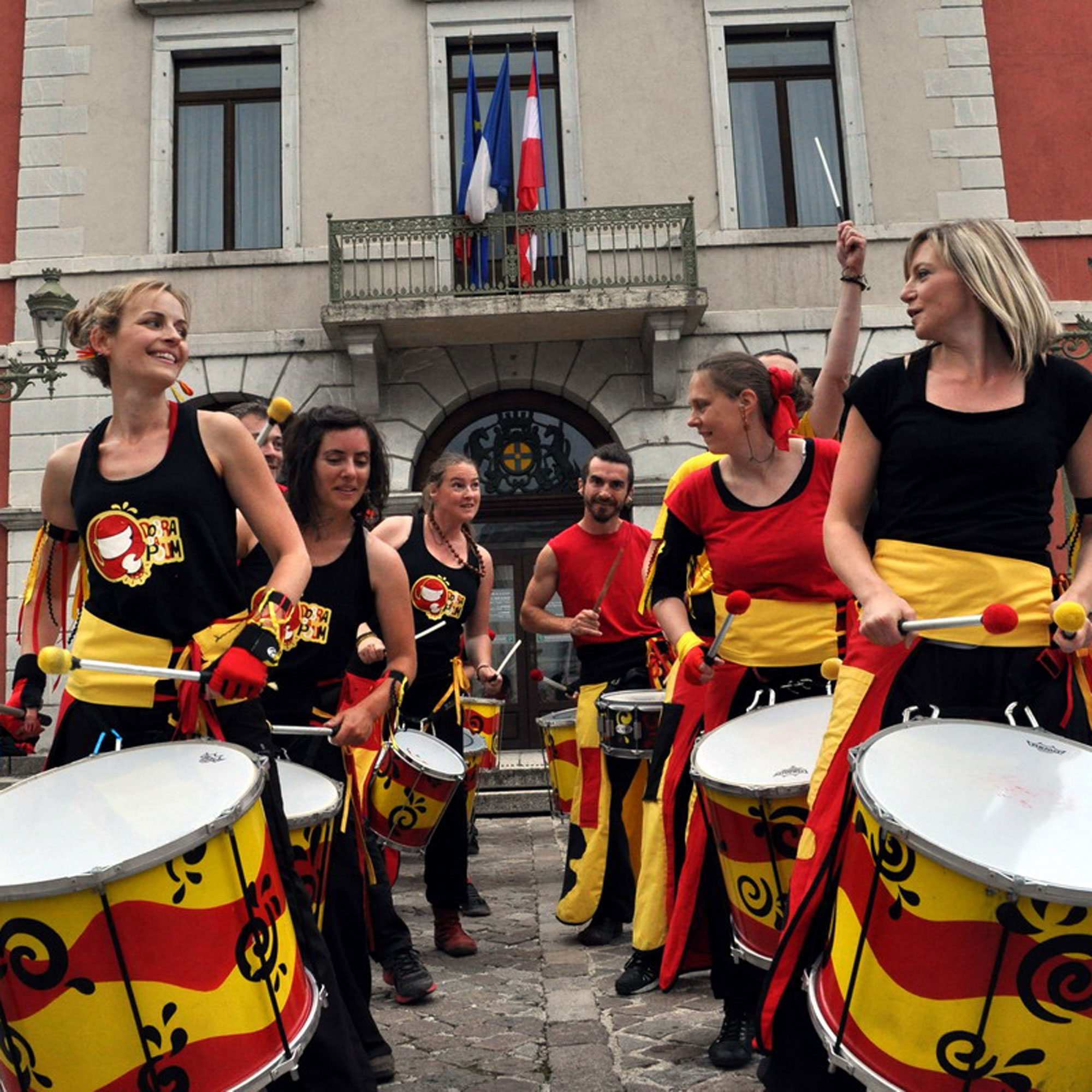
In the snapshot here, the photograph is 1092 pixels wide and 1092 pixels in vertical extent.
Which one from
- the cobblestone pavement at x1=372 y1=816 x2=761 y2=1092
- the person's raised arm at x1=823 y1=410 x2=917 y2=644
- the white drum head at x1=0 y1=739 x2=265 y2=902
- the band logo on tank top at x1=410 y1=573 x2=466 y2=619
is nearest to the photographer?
the white drum head at x1=0 y1=739 x2=265 y2=902

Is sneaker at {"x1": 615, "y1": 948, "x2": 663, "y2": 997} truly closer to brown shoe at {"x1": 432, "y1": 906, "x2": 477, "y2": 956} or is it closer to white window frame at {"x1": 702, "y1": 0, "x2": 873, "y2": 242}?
brown shoe at {"x1": 432, "y1": 906, "x2": 477, "y2": 956}

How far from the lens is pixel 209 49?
1431cm

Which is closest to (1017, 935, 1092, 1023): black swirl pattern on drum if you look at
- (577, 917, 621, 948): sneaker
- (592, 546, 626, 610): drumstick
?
(577, 917, 621, 948): sneaker

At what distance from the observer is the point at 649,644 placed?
217 inches

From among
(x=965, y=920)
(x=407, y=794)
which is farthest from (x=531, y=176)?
(x=965, y=920)

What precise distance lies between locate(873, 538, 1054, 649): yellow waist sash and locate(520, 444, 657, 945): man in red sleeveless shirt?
7.96 feet

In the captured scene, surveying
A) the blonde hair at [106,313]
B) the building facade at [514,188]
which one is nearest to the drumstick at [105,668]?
the blonde hair at [106,313]

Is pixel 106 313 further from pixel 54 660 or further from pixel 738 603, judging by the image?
pixel 738 603

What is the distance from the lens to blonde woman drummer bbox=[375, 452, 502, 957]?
5129 mm

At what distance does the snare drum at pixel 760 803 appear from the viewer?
294cm

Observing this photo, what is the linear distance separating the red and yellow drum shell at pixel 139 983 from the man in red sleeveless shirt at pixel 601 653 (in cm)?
280

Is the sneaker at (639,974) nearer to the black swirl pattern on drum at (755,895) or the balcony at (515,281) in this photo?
the black swirl pattern on drum at (755,895)

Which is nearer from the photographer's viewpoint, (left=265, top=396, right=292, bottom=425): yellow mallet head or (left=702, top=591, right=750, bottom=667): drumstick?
(left=702, top=591, right=750, bottom=667): drumstick

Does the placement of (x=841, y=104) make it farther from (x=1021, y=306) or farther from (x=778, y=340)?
(x=1021, y=306)
